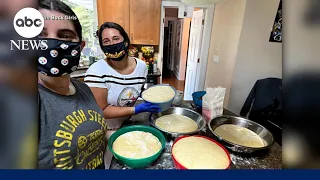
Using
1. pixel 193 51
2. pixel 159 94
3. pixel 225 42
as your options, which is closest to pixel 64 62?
pixel 159 94

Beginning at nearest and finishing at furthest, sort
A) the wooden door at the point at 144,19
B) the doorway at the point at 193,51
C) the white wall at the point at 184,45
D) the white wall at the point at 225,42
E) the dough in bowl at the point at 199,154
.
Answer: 1. the dough in bowl at the point at 199,154
2. the wooden door at the point at 144,19
3. the white wall at the point at 225,42
4. the doorway at the point at 193,51
5. the white wall at the point at 184,45

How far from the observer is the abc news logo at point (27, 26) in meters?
0.19

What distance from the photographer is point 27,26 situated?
0.20 meters

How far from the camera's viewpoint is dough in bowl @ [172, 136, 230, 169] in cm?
42

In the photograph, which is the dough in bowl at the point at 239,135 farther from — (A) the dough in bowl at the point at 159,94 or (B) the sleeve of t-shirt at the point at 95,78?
(B) the sleeve of t-shirt at the point at 95,78

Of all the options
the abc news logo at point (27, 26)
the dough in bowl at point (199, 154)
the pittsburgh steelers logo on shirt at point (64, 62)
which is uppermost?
the abc news logo at point (27, 26)

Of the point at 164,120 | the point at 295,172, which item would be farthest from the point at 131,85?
the point at 295,172

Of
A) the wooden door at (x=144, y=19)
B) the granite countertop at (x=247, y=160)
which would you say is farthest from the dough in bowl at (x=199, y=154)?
the wooden door at (x=144, y=19)

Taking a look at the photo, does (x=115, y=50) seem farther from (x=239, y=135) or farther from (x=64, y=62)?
(x=239, y=135)

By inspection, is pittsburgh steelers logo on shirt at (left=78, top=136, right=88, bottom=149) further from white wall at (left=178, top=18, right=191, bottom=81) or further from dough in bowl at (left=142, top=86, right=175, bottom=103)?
white wall at (left=178, top=18, right=191, bottom=81)

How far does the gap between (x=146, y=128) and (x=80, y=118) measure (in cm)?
27

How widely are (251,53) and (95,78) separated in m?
0.99

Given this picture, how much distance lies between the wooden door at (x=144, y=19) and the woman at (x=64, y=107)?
642 mm

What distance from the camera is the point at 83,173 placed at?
21 centimetres
